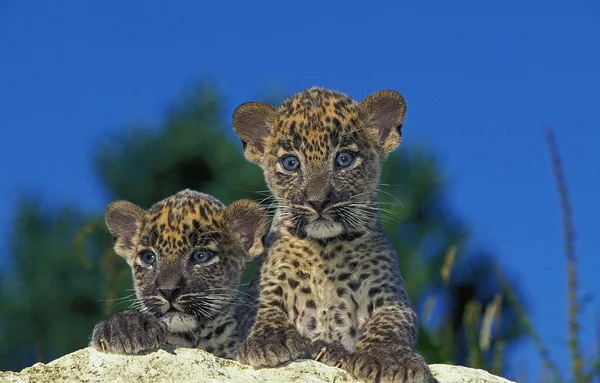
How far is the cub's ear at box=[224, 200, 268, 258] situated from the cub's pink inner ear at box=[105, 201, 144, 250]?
955 mm

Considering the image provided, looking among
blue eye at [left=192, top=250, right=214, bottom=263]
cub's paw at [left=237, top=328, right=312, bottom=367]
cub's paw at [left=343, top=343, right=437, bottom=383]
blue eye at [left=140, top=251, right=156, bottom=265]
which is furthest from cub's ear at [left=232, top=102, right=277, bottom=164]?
cub's paw at [left=343, top=343, right=437, bottom=383]

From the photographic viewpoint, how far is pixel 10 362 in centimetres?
2638

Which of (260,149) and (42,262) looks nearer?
(260,149)

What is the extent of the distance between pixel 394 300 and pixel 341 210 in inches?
36.8

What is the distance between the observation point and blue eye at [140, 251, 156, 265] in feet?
27.8

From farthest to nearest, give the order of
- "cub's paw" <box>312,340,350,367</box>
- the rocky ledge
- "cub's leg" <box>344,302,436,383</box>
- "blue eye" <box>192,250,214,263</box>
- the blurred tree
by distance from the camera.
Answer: the blurred tree, "blue eye" <box>192,250,214,263</box>, "cub's paw" <box>312,340,350,367</box>, "cub's leg" <box>344,302,436,383</box>, the rocky ledge

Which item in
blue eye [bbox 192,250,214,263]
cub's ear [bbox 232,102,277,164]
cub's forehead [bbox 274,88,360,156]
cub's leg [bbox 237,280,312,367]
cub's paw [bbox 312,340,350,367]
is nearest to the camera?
cub's leg [bbox 237,280,312,367]

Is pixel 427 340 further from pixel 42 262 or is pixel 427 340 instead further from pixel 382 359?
pixel 42 262

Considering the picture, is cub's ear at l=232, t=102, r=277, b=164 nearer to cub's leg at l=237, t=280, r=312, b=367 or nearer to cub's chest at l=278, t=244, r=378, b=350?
cub's chest at l=278, t=244, r=378, b=350

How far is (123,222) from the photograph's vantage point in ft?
29.9

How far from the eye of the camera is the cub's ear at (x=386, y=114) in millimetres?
8969

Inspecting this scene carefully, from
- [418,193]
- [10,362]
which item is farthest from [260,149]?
[418,193]

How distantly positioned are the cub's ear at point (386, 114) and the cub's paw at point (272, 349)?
8.44 ft

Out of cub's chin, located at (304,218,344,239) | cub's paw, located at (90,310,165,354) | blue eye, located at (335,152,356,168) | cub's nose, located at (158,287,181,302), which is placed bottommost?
cub's paw, located at (90,310,165,354)
